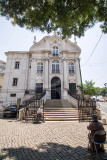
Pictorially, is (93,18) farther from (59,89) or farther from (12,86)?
(12,86)

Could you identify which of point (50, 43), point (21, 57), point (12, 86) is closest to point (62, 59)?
point (50, 43)

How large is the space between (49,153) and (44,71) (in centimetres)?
1686

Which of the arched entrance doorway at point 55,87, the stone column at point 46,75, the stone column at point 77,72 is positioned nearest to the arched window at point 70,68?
the stone column at point 77,72

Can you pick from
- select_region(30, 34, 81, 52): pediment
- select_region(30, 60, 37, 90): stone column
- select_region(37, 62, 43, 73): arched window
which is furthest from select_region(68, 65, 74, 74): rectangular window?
select_region(30, 60, 37, 90): stone column

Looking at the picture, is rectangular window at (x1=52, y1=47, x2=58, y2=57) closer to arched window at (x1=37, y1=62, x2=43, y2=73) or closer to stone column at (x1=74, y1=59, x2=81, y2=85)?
arched window at (x1=37, y1=62, x2=43, y2=73)

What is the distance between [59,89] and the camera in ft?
61.0

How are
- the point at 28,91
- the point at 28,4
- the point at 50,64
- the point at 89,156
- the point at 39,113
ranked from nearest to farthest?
the point at 89,156
the point at 28,4
the point at 39,113
the point at 28,91
the point at 50,64

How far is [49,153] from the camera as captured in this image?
3301mm

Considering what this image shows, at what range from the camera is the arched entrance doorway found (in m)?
18.4

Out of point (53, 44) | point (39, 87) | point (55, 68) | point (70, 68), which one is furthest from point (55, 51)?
point (39, 87)

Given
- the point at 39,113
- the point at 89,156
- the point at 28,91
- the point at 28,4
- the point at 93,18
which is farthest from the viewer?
the point at 28,91

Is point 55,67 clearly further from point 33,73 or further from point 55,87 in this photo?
point 33,73

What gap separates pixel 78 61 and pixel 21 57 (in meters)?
13.5

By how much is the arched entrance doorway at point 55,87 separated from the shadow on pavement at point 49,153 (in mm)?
14579
